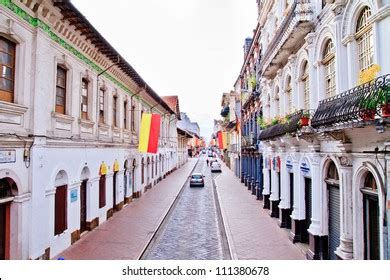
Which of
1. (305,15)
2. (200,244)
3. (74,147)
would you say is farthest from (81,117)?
(305,15)

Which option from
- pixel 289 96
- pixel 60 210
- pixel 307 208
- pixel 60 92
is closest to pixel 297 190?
pixel 307 208

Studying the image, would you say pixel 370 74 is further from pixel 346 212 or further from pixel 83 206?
pixel 83 206

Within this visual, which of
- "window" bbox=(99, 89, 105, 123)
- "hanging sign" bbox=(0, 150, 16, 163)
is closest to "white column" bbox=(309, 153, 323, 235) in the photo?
"hanging sign" bbox=(0, 150, 16, 163)

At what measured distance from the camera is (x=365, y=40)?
23.7ft

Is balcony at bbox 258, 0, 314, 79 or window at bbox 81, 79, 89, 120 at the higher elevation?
balcony at bbox 258, 0, 314, 79

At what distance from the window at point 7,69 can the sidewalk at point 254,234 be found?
8047mm

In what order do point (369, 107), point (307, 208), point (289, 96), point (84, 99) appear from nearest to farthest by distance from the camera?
point (369, 107) < point (307, 208) < point (84, 99) < point (289, 96)

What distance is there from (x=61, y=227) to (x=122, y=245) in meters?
2.19

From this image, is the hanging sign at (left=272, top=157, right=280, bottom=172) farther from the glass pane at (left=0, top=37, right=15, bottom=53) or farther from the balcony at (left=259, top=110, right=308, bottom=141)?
the glass pane at (left=0, top=37, right=15, bottom=53)

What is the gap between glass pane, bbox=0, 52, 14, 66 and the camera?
25.8 feet

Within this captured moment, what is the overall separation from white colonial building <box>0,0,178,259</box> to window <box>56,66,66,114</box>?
0.11 ft

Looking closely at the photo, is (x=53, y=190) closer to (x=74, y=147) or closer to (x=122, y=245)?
(x=74, y=147)

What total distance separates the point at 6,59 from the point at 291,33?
8.57 metres

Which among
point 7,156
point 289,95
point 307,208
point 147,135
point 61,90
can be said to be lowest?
point 307,208
